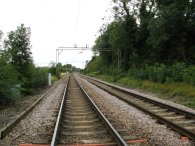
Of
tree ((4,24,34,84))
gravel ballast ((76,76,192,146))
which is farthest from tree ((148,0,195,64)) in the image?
gravel ballast ((76,76,192,146))

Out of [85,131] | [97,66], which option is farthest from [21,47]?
[97,66]

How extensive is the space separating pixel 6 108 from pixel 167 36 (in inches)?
1074

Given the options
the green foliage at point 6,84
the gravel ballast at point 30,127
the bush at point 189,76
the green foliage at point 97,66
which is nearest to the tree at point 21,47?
the green foliage at point 6,84

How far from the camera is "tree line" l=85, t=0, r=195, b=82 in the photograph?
39750 mm

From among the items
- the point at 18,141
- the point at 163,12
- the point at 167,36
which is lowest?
the point at 18,141

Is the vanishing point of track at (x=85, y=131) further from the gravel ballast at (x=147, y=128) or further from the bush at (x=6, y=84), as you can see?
the bush at (x=6, y=84)

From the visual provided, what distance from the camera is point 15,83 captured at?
19906 mm

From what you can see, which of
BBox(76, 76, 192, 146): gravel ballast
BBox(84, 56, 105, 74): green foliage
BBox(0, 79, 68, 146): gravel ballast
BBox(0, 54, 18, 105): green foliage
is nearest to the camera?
BBox(76, 76, 192, 146): gravel ballast

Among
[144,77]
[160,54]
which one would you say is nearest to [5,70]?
[144,77]

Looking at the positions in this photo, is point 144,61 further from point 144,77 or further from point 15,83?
point 15,83

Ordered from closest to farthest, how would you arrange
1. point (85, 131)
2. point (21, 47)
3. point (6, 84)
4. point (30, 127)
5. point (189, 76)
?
point (85, 131)
point (30, 127)
point (6, 84)
point (189, 76)
point (21, 47)

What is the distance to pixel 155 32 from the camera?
139 feet

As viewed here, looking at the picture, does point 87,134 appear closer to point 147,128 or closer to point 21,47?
point 147,128

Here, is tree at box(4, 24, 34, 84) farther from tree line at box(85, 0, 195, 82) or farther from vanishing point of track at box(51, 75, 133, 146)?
vanishing point of track at box(51, 75, 133, 146)
